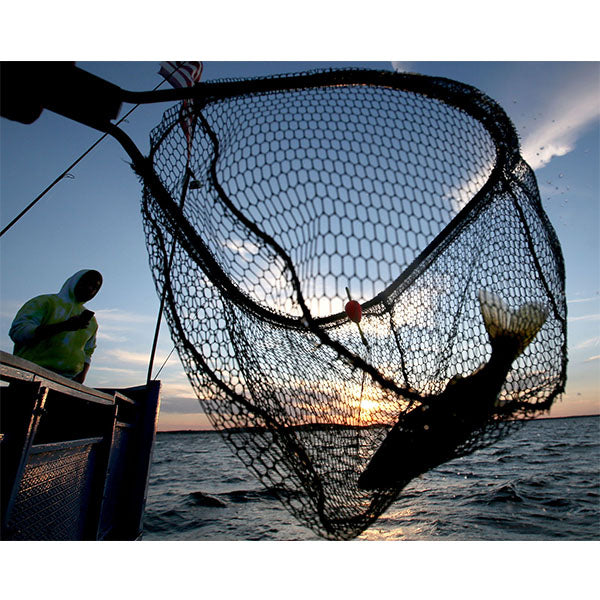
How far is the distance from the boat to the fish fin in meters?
1.74

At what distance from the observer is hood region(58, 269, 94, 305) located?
1.87 meters

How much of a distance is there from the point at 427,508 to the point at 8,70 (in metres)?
7.46

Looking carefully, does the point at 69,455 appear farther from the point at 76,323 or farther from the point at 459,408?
the point at 459,408

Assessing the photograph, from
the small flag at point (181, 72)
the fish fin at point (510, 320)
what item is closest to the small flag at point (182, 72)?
the small flag at point (181, 72)

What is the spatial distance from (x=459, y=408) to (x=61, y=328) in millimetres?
1878

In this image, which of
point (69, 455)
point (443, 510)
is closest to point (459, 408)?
point (69, 455)

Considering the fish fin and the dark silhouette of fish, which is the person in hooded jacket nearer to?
the dark silhouette of fish

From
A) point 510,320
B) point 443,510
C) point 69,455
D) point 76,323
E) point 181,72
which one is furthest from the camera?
point 443,510

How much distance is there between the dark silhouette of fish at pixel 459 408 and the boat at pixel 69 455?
132 cm

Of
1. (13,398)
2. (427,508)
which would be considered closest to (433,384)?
(13,398)

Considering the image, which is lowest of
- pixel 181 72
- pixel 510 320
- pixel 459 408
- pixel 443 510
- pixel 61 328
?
pixel 443 510

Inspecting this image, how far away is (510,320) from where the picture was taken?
1623 millimetres

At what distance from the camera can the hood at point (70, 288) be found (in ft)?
6.13

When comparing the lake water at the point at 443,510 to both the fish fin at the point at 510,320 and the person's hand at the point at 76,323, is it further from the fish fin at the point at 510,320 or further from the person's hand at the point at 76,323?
the person's hand at the point at 76,323
